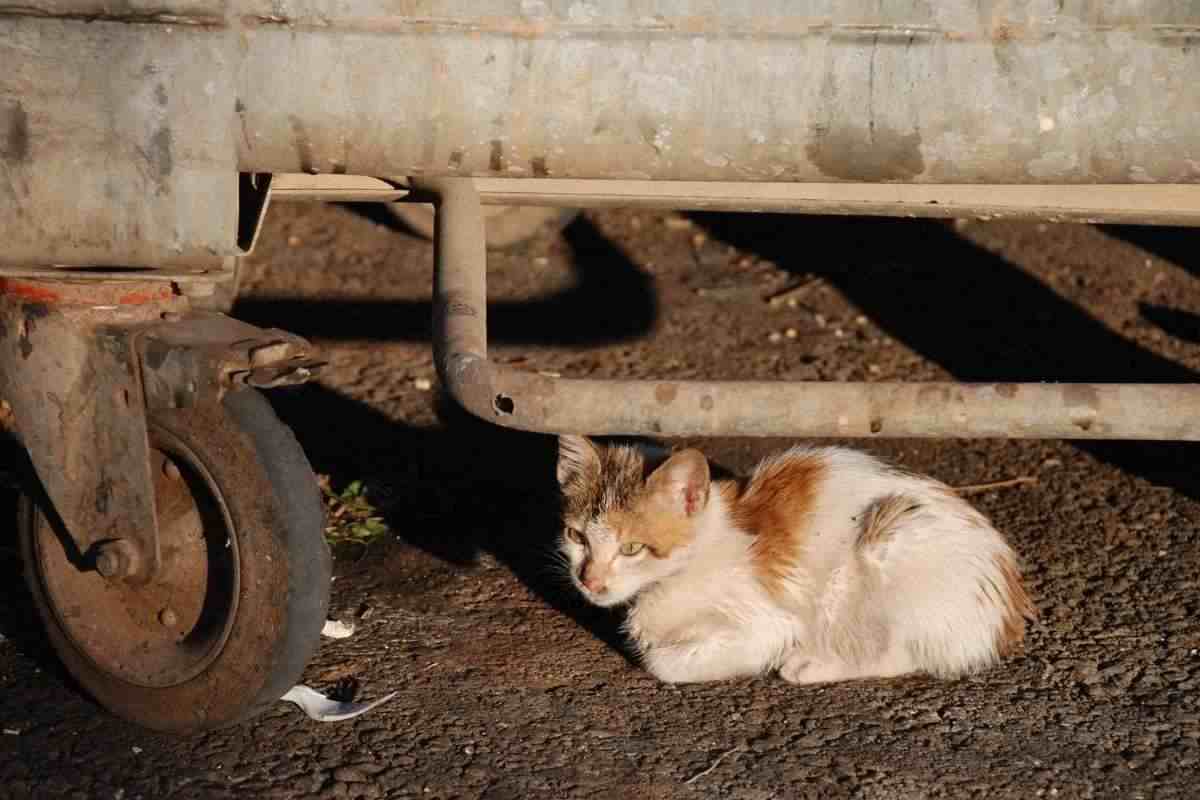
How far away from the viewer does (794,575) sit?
3340 millimetres

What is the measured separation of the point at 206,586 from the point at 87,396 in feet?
1.39

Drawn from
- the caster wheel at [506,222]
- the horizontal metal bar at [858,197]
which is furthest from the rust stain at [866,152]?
the caster wheel at [506,222]

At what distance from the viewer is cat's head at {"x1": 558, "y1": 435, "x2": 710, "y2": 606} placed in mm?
3346

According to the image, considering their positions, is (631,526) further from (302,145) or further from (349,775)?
(302,145)

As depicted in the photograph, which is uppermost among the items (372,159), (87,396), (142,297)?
(372,159)

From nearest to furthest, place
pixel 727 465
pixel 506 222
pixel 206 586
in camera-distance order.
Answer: pixel 206 586
pixel 727 465
pixel 506 222

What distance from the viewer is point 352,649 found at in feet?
11.1

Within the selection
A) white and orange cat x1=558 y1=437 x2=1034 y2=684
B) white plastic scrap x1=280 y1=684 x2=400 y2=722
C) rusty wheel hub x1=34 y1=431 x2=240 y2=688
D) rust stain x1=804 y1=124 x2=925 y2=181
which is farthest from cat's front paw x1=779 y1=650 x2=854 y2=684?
rusty wheel hub x1=34 y1=431 x2=240 y2=688

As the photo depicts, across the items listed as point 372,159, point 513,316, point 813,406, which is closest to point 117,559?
point 372,159

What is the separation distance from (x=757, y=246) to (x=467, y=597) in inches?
108

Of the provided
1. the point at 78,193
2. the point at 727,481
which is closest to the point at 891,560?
the point at 727,481

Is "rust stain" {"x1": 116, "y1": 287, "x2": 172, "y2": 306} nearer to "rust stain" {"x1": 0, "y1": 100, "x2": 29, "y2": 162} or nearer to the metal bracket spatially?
the metal bracket

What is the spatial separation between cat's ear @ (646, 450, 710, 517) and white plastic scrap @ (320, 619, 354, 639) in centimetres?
77

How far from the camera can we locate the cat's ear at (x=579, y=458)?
3443 mm
